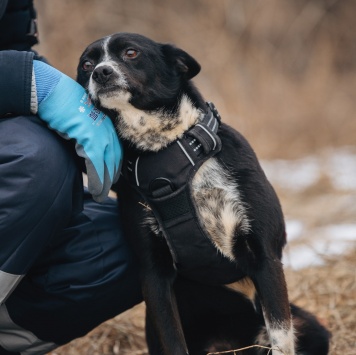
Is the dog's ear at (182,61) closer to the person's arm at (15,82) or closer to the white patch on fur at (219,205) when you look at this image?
the white patch on fur at (219,205)

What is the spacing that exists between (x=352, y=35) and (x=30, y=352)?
306 inches

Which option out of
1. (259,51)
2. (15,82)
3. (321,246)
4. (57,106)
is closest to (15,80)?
(15,82)

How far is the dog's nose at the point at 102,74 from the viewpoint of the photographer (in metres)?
2.61

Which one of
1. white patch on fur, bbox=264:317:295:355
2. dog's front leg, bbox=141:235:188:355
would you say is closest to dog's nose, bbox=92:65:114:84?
dog's front leg, bbox=141:235:188:355

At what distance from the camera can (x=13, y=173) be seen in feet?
7.58

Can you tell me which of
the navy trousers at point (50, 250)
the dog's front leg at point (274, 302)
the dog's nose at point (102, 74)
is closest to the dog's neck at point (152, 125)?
the dog's nose at point (102, 74)

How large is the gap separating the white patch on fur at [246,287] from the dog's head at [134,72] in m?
0.69

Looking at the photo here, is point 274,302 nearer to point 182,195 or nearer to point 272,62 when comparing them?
point 182,195

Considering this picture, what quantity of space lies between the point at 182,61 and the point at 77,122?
571mm

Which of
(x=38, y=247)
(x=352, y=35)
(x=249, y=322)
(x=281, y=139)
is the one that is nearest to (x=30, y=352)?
(x=38, y=247)

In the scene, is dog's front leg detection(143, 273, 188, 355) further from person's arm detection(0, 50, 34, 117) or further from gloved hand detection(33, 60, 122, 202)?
person's arm detection(0, 50, 34, 117)

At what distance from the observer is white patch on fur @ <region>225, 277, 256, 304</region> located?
271 cm

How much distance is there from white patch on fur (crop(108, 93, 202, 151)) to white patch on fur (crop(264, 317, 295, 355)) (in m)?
0.73

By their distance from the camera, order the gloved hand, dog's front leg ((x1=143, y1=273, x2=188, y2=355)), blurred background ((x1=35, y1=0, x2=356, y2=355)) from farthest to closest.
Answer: blurred background ((x1=35, y1=0, x2=356, y2=355))
dog's front leg ((x1=143, y1=273, x2=188, y2=355))
the gloved hand
